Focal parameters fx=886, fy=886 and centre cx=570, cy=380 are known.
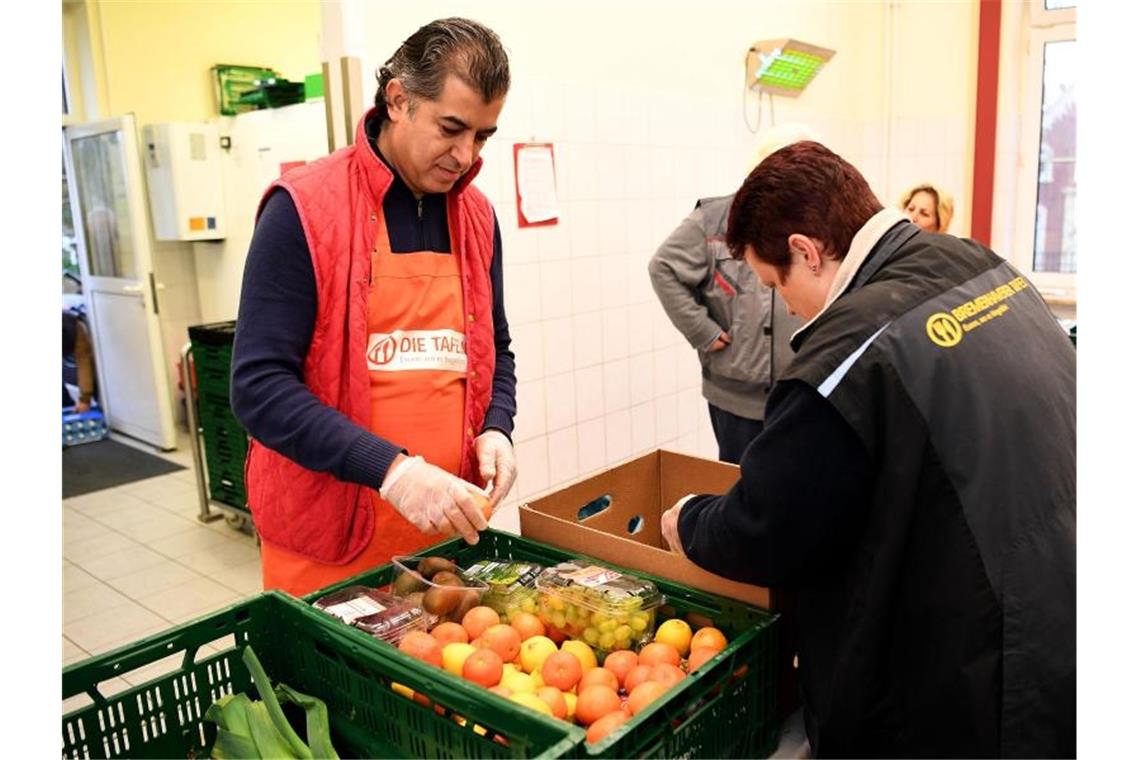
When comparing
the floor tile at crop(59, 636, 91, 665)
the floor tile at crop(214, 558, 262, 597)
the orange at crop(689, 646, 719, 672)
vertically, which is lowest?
the floor tile at crop(59, 636, 91, 665)

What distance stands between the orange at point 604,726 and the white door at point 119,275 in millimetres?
4986

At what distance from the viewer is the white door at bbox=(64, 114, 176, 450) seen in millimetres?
5250

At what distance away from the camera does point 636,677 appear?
115cm

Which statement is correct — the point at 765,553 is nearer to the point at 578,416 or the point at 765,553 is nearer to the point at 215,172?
the point at 578,416

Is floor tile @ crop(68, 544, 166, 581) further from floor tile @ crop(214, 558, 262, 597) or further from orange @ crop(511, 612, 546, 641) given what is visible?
orange @ crop(511, 612, 546, 641)

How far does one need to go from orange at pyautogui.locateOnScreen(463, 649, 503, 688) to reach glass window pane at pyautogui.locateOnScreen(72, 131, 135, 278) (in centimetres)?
502

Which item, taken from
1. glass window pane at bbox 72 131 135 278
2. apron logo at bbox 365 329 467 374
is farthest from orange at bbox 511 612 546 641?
glass window pane at bbox 72 131 135 278

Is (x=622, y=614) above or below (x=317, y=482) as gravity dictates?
below

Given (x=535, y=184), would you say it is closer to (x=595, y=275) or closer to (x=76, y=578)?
(x=595, y=275)

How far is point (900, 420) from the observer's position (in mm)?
1096

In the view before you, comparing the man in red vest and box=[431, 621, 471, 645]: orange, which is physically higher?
the man in red vest

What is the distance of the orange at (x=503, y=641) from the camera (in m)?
1.23

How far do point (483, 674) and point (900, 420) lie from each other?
62 cm

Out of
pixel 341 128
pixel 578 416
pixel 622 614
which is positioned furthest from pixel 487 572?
pixel 578 416
